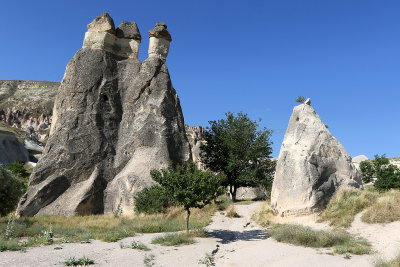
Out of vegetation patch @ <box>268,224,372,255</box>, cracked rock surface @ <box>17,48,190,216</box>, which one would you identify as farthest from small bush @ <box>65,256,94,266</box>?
cracked rock surface @ <box>17,48,190,216</box>

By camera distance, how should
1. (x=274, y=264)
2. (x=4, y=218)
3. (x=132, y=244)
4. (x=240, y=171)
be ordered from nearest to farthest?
(x=274, y=264) → (x=132, y=244) → (x=4, y=218) → (x=240, y=171)

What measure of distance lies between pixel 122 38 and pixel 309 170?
69.4 ft

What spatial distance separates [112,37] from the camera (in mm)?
26281

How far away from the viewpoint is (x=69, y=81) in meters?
24.1

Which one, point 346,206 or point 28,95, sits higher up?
point 28,95

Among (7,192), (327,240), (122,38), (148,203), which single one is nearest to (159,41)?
(122,38)

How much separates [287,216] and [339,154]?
460cm

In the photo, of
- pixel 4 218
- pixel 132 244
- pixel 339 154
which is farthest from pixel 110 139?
pixel 339 154

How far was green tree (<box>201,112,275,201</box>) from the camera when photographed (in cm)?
2631

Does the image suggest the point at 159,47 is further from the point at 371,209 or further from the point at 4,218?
the point at 371,209

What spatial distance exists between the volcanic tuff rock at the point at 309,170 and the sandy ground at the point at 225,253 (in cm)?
187

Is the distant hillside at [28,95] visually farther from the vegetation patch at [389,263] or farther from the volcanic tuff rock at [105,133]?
the vegetation patch at [389,263]

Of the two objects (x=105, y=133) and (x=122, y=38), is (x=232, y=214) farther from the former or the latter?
(x=122, y=38)

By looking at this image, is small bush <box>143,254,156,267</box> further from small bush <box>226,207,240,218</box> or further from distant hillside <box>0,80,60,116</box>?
distant hillside <box>0,80,60,116</box>
